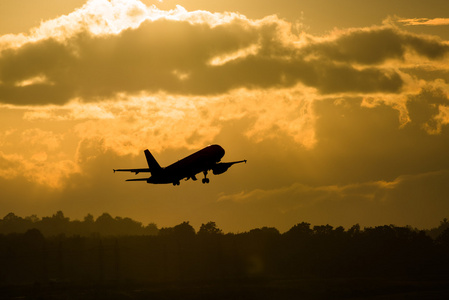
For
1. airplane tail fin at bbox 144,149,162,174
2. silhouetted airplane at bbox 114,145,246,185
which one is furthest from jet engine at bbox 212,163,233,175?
airplane tail fin at bbox 144,149,162,174

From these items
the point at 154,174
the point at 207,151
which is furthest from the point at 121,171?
the point at 207,151

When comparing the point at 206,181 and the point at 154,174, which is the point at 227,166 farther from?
the point at 154,174

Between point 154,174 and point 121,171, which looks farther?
point 154,174

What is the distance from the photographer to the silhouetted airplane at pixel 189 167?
166 meters

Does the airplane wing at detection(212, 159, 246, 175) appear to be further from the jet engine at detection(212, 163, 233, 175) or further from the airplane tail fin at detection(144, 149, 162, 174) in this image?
the airplane tail fin at detection(144, 149, 162, 174)

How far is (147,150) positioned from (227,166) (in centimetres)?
2257

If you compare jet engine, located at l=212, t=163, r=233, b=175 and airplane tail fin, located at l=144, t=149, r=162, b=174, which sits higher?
airplane tail fin, located at l=144, t=149, r=162, b=174

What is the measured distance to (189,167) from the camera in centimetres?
16512

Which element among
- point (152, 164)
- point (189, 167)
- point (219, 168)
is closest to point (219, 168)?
point (219, 168)

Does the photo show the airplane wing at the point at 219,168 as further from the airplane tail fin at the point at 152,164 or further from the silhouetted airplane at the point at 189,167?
the airplane tail fin at the point at 152,164

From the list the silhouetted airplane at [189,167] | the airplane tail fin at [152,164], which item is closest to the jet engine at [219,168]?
the silhouetted airplane at [189,167]

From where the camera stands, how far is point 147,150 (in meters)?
174

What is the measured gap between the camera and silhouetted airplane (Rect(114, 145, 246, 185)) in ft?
543

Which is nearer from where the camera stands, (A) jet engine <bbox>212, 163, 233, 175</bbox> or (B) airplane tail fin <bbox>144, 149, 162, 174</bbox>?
(B) airplane tail fin <bbox>144, 149, 162, 174</bbox>
